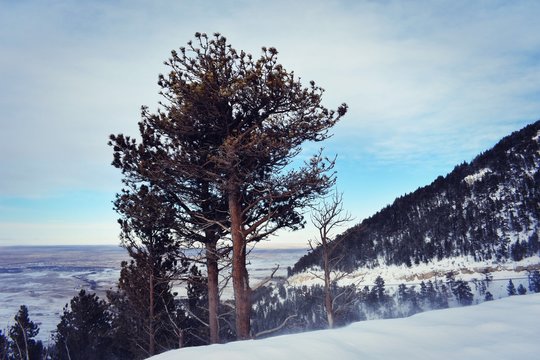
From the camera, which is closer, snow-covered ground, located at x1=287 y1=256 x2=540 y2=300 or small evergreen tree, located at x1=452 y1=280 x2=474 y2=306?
small evergreen tree, located at x1=452 y1=280 x2=474 y2=306

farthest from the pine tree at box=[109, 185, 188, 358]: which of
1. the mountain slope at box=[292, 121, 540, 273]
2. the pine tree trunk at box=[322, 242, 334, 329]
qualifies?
the mountain slope at box=[292, 121, 540, 273]

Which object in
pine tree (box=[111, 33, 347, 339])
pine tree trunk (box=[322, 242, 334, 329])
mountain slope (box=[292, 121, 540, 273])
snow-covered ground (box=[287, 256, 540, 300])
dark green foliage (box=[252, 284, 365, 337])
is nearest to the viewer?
pine tree (box=[111, 33, 347, 339])

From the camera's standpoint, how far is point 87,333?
103 feet

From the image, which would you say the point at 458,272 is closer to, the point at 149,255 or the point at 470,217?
the point at 470,217

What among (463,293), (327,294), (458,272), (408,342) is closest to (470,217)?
(458,272)

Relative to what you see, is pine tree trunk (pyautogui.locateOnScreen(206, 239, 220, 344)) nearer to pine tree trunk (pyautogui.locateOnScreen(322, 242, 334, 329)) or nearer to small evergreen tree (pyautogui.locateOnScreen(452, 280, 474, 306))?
pine tree trunk (pyautogui.locateOnScreen(322, 242, 334, 329))

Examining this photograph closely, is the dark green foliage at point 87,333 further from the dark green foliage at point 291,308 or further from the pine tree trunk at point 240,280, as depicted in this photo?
the dark green foliage at point 291,308

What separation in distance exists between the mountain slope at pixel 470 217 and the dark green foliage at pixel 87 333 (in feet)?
256

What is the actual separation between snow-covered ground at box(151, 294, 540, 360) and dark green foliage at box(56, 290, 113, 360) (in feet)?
106

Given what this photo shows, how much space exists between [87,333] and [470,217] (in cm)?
12218

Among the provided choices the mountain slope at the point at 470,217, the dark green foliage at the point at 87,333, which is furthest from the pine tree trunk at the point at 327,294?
the mountain slope at the point at 470,217

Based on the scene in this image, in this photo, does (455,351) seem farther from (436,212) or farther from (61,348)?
(436,212)

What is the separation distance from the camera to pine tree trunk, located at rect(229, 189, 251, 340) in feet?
27.9

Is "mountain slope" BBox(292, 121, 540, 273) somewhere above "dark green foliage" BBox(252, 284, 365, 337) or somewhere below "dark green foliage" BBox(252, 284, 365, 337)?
above
